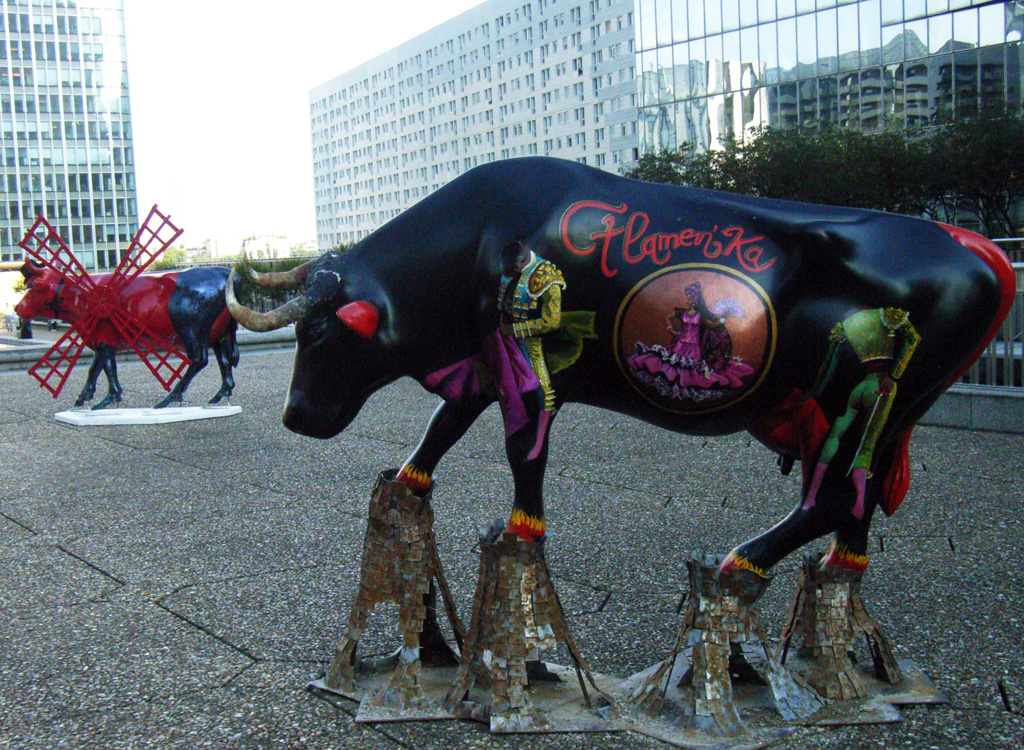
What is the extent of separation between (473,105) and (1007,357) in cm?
8810

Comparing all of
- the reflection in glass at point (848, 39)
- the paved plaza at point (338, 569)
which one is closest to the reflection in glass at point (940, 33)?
the reflection in glass at point (848, 39)

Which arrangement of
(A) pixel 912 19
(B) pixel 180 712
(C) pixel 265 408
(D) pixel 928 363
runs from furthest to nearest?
(A) pixel 912 19, (C) pixel 265 408, (B) pixel 180 712, (D) pixel 928 363

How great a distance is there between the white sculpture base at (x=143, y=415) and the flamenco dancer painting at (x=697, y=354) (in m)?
7.17

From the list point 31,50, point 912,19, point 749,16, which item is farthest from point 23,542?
point 31,50

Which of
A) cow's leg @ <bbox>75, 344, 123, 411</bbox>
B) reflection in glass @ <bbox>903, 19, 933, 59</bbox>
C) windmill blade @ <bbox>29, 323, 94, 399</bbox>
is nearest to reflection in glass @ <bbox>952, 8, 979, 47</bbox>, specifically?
reflection in glass @ <bbox>903, 19, 933, 59</bbox>

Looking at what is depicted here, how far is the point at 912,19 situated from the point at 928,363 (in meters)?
34.1

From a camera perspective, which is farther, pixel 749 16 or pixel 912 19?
pixel 749 16

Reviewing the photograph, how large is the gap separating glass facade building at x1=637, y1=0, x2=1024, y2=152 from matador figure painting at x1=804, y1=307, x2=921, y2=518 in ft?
88.3

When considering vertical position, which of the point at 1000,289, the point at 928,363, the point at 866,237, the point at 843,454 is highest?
the point at 866,237

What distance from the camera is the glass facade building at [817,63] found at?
2977cm

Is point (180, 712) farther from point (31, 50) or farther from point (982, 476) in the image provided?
point (31, 50)

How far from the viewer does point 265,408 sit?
31.6 feet

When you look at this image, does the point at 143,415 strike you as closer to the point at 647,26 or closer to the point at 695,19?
the point at 695,19

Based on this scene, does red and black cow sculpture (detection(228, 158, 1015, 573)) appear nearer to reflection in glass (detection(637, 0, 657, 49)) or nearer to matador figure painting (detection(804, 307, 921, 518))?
matador figure painting (detection(804, 307, 921, 518))
